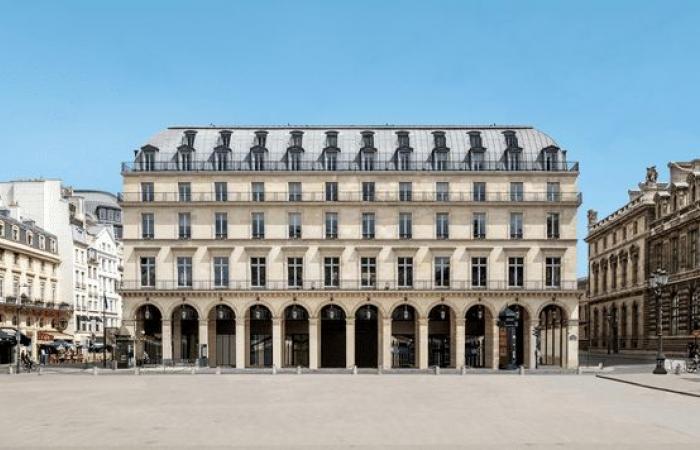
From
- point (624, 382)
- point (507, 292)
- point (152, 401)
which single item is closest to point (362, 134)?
point (507, 292)

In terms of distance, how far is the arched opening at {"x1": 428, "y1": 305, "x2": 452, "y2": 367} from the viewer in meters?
74.1

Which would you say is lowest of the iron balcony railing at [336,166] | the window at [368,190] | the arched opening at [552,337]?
the arched opening at [552,337]

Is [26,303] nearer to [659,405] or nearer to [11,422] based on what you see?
[11,422]

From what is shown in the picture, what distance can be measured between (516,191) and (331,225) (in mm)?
16041

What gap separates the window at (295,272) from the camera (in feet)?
238

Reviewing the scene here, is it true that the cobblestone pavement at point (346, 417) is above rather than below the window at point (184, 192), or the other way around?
below

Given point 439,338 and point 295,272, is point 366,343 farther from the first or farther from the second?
point 295,272

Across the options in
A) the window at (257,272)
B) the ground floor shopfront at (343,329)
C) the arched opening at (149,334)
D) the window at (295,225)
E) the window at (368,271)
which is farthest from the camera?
the arched opening at (149,334)

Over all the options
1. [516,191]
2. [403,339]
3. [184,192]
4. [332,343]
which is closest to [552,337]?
[403,339]

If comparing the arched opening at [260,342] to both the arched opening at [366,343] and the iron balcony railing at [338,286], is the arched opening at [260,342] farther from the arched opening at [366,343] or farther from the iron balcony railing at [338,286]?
the arched opening at [366,343]

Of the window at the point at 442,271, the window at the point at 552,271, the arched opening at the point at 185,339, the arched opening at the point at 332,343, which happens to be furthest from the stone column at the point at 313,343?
the window at the point at 552,271

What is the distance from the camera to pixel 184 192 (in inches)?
2886

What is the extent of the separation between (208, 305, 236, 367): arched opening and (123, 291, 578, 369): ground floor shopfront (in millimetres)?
86

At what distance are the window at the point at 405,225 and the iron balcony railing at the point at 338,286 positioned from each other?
13.1 feet
